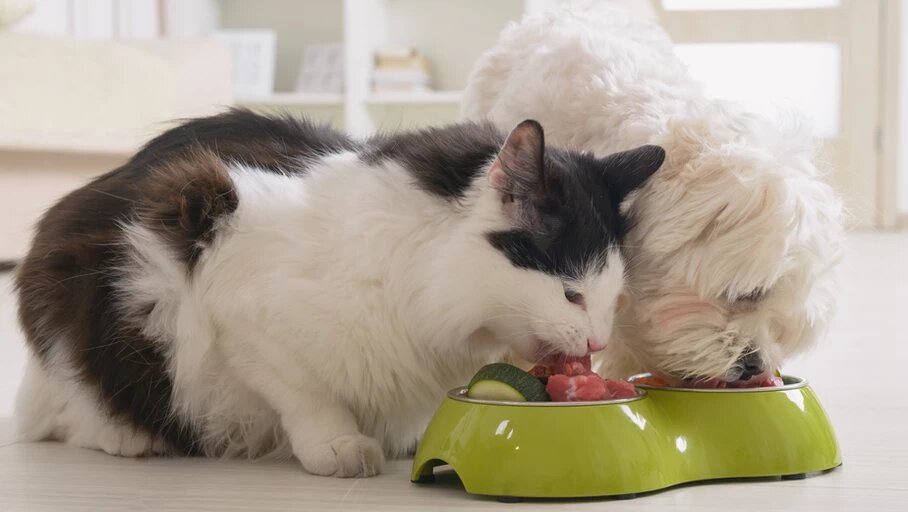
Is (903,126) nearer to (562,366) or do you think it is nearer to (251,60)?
(251,60)

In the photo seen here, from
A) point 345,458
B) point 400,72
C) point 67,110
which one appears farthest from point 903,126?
point 345,458

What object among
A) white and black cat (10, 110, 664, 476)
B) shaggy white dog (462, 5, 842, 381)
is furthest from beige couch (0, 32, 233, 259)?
shaggy white dog (462, 5, 842, 381)

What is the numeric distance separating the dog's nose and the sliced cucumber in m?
0.31

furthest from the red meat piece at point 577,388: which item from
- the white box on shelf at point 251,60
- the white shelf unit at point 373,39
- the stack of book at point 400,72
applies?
the white box on shelf at point 251,60

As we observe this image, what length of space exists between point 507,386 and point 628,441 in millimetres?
167

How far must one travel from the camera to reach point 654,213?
1.55 m

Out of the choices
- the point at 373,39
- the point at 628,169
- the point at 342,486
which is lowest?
the point at 342,486

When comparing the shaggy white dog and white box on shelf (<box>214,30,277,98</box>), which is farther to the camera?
white box on shelf (<box>214,30,277,98</box>)

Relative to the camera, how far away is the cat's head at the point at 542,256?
4.49 feet

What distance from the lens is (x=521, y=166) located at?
1.37 meters

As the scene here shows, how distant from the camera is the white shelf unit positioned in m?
5.98

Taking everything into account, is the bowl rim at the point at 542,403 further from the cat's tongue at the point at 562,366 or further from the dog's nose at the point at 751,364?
the dog's nose at the point at 751,364

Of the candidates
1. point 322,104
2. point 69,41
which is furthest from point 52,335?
point 322,104

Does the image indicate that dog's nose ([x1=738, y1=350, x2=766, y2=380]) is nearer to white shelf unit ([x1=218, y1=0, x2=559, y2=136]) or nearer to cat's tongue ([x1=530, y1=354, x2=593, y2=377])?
cat's tongue ([x1=530, y1=354, x2=593, y2=377])
